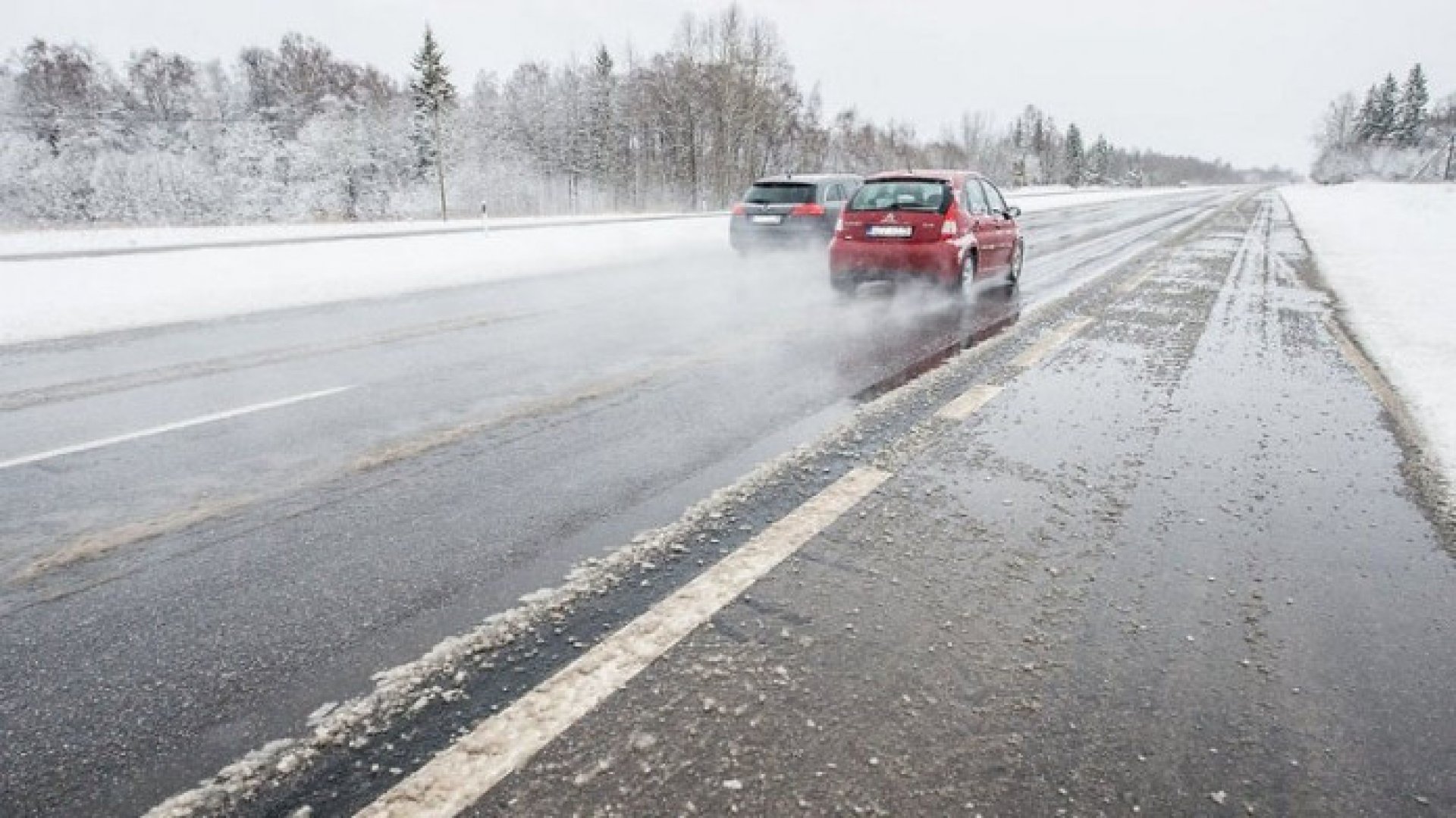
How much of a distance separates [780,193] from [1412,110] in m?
145

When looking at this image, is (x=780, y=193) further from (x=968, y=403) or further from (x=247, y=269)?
(x=968, y=403)

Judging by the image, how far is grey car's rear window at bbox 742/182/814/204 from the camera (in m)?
14.5

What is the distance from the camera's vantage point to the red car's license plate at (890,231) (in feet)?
30.6

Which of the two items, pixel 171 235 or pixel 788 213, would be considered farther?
pixel 171 235

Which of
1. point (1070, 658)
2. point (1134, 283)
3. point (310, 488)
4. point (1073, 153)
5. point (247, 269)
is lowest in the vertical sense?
point (1070, 658)

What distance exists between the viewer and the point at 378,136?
2176 inches

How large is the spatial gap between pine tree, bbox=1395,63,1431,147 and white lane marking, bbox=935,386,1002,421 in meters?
147

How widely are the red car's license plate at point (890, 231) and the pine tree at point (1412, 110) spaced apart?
143045 millimetres

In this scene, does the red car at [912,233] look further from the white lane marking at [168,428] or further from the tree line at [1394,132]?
the tree line at [1394,132]

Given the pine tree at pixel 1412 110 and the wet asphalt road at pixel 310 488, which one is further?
the pine tree at pixel 1412 110

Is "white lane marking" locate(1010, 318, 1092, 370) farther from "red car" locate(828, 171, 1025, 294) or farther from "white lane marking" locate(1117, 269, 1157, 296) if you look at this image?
"white lane marking" locate(1117, 269, 1157, 296)

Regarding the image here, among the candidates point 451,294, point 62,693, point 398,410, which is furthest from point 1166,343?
point 451,294

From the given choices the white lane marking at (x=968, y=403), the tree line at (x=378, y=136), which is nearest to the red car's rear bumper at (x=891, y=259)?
the white lane marking at (x=968, y=403)

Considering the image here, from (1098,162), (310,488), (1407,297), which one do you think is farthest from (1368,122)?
(310,488)
